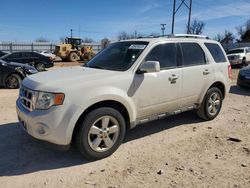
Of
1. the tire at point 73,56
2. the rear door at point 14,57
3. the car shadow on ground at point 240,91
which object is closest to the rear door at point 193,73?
the car shadow on ground at point 240,91

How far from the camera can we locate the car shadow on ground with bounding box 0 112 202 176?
4192mm

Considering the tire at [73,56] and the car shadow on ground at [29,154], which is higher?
the tire at [73,56]

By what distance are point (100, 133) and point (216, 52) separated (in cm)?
352

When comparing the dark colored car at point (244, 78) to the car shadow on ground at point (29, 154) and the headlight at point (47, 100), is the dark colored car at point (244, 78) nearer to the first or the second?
the car shadow on ground at point (29, 154)

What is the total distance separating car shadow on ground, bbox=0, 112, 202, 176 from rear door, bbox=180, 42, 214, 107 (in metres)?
Result: 0.86

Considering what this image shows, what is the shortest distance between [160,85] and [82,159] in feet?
5.97

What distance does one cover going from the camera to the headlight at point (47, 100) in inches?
157

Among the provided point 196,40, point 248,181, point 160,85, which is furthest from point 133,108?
point 196,40

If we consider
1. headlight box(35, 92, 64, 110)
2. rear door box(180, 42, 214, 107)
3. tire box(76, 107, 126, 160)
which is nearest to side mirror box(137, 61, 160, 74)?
tire box(76, 107, 126, 160)

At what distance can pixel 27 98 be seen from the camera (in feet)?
14.4

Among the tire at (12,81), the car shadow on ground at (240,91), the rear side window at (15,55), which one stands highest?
the rear side window at (15,55)

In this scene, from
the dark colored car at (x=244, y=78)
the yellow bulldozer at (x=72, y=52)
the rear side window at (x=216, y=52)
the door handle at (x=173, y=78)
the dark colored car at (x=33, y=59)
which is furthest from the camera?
the yellow bulldozer at (x=72, y=52)

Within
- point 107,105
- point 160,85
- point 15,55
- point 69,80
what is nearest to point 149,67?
point 160,85

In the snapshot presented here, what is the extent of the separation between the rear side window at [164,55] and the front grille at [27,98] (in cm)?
197
